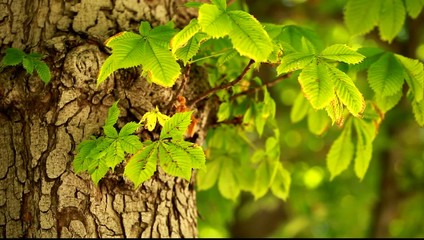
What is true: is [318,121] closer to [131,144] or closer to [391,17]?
[391,17]

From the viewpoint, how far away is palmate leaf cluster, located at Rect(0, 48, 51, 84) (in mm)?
1438

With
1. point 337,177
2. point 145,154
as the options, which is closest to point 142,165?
point 145,154

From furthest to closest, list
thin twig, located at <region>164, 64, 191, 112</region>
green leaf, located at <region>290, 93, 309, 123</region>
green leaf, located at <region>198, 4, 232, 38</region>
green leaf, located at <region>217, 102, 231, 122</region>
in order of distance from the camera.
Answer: green leaf, located at <region>290, 93, 309, 123</region> → green leaf, located at <region>217, 102, 231, 122</region> → thin twig, located at <region>164, 64, 191, 112</region> → green leaf, located at <region>198, 4, 232, 38</region>

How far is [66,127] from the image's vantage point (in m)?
1.49

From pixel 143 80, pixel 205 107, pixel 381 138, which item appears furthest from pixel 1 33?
pixel 381 138

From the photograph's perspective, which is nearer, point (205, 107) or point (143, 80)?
point (143, 80)

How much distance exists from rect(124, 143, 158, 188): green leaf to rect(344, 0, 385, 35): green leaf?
0.87m

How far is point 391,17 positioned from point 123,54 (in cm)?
97

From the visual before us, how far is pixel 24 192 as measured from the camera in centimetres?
150

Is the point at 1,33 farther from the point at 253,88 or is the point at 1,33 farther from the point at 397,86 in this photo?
the point at 397,86

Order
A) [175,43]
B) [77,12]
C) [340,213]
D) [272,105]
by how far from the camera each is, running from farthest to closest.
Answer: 1. [340,213]
2. [272,105]
3. [77,12]
4. [175,43]

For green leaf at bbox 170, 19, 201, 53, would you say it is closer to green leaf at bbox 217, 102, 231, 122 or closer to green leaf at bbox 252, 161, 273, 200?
green leaf at bbox 217, 102, 231, 122

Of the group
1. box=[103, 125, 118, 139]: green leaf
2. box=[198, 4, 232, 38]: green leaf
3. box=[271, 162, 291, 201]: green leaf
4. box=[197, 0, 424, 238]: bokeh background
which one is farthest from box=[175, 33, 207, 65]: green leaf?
box=[197, 0, 424, 238]: bokeh background

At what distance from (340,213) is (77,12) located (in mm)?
3322
